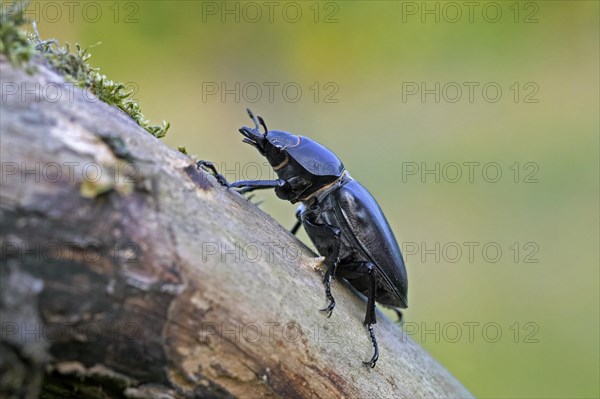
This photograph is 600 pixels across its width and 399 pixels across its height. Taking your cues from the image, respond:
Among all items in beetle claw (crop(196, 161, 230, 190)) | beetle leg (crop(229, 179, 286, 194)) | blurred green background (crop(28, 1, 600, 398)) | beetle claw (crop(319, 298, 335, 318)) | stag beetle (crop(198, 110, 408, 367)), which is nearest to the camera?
beetle claw (crop(319, 298, 335, 318))

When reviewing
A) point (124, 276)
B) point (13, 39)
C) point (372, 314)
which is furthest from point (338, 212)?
point (13, 39)

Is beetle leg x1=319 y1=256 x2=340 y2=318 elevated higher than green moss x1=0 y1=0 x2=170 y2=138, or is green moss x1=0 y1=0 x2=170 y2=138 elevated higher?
green moss x1=0 y1=0 x2=170 y2=138

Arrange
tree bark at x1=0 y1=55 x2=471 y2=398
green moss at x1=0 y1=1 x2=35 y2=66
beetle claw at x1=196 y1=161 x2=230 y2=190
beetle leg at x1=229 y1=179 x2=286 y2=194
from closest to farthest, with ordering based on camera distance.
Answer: tree bark at x1=0 y1=55 x2=471 y2=398 → green moss at x1=0 y1=1 x2=35 y2=66 → beetle claw at x1=196 y1=161 x2=230 y2=190 → beetle leg at x1=229 y1=179 x2=286 y2=194

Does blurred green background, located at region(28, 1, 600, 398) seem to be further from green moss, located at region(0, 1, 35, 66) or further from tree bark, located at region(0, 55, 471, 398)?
green moss, located at region(0, 1, 35, 66)

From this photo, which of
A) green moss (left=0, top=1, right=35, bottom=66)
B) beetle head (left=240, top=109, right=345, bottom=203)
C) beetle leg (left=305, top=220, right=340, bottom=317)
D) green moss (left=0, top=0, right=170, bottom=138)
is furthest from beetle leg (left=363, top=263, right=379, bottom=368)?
green moss (left=0, top=1, right=35, bottom=66)

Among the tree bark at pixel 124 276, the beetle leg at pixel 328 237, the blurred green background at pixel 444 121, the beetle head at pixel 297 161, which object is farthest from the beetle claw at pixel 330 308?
the blurred green background at pixel 444 121

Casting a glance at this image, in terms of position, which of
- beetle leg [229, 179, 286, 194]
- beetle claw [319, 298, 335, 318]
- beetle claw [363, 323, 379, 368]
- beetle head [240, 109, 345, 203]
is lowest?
beetle claw [363, 323, 379, 368]

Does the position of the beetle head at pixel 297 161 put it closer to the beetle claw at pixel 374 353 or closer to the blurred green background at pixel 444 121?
the beetle claw at pixel 374 353

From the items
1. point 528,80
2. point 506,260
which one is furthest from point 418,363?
point 528,80
